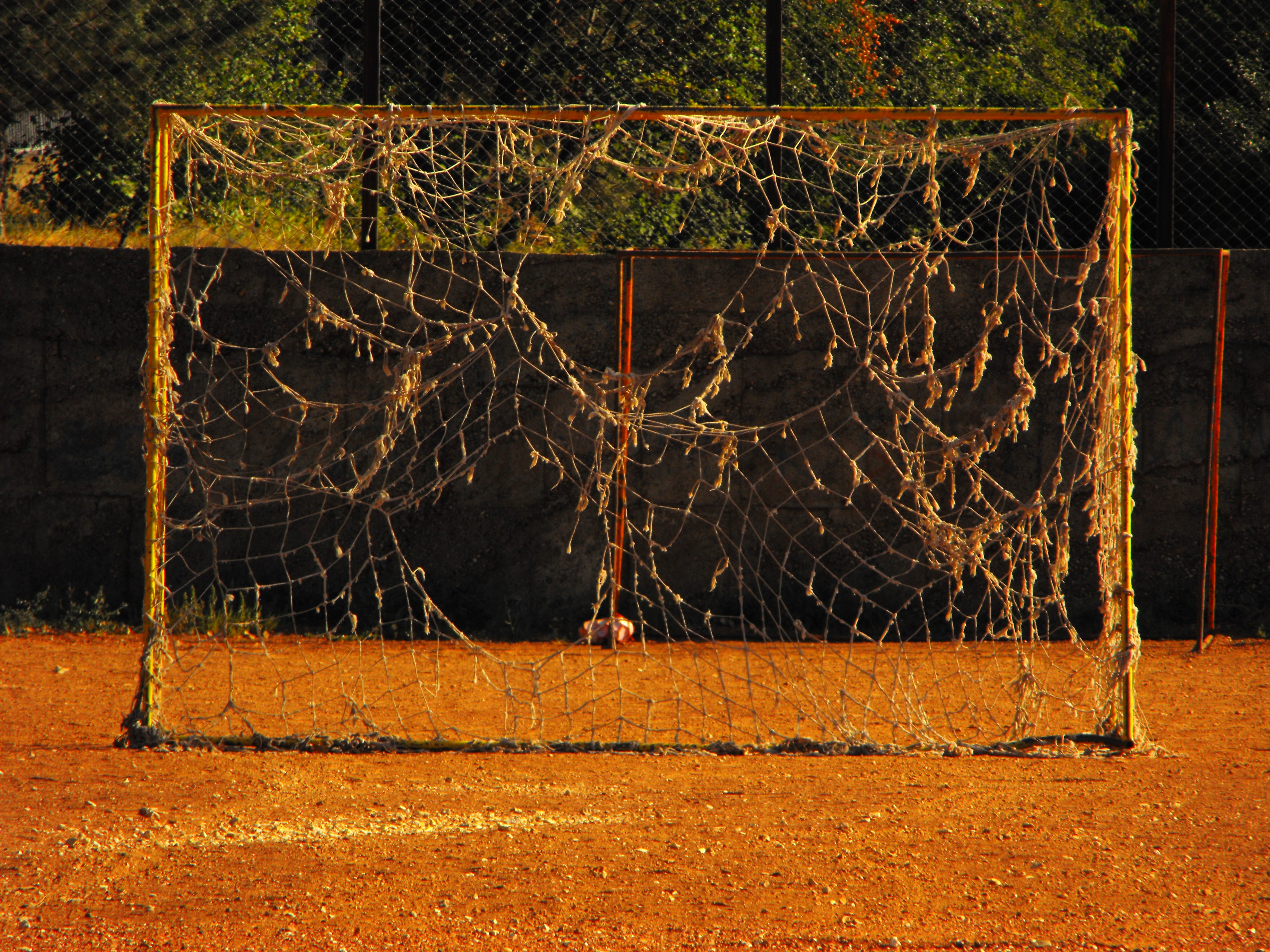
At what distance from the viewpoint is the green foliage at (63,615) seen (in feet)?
19.9

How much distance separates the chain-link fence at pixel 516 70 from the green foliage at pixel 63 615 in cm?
198

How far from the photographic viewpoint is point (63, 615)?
6.27 metres

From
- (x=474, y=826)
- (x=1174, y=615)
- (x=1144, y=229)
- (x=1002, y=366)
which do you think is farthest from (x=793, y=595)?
(x=474, y=826)

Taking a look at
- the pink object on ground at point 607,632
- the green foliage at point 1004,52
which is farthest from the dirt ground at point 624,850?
the green foliage at point 1004,52

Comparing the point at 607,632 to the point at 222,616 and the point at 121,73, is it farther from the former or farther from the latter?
the point at 121,73

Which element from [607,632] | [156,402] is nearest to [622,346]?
[607,632]

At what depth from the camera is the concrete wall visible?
6.25m

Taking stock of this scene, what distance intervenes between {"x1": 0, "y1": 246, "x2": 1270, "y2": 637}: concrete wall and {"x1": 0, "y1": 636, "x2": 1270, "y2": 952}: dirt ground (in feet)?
7.17

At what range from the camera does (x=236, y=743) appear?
4.10 metres

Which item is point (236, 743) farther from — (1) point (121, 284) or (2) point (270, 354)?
(1) point (121, 284)

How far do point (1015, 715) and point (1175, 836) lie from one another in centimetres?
94

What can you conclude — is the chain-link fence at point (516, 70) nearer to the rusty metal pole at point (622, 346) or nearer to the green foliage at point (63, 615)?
the rusty metal pole at point (622, 346)

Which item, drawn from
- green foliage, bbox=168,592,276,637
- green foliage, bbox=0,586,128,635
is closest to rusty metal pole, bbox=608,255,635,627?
green foliage, bbox=168,592,276,637

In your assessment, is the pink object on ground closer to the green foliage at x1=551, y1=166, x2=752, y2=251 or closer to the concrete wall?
the concrete wall
